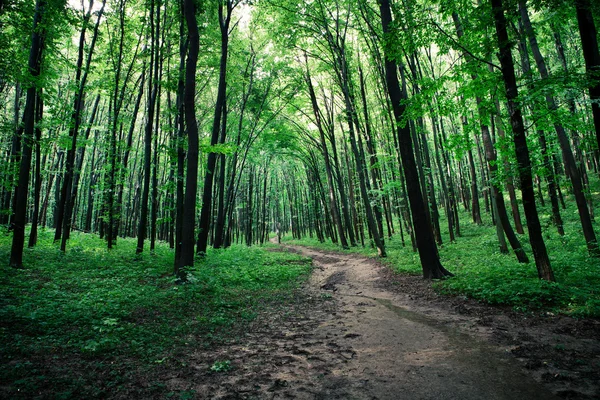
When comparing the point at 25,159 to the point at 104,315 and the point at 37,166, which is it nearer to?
the point at 37,166

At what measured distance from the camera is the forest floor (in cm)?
299

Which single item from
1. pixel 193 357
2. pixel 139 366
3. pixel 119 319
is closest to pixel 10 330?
pixel 119 319

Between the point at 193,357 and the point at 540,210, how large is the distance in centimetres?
2485

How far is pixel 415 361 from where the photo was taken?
12.0 feet

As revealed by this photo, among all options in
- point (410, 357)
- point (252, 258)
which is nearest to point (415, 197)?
point (410, 357)

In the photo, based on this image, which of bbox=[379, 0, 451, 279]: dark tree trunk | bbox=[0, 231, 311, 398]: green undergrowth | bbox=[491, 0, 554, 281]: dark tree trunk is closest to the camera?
bbox=[0, 231, 311, 398]: green undergrowth

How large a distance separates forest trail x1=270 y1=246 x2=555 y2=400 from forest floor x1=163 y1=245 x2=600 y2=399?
0.01 meters

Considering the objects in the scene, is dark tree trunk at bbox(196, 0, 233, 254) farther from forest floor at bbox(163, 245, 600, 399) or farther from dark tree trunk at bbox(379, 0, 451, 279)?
forest floor at bbox(163, 245, 600, 399)

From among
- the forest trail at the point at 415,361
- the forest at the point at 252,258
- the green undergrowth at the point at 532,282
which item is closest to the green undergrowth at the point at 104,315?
the forest at the point at 252,258

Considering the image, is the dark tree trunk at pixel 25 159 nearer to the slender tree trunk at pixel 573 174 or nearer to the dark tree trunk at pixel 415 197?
the dark tree trunk at pixel 415 197

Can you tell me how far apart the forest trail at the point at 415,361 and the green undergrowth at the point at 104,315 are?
2.24m

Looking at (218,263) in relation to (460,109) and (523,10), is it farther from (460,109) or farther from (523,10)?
(523,10)

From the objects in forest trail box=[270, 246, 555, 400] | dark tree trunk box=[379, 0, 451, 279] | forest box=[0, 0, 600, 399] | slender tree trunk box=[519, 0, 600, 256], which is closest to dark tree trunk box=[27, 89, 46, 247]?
forest box=[0, 0, 600, 399]

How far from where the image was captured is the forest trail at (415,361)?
2939 millimetres
